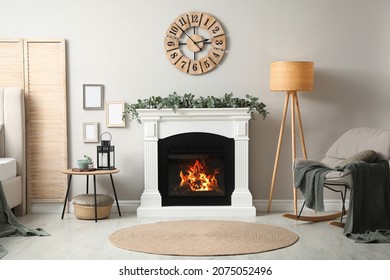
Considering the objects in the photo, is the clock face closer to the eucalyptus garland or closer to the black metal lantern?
the eucalyptus garland

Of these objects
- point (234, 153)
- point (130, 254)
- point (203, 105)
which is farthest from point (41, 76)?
point (130, 254)

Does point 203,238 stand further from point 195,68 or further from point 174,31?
point 174,31

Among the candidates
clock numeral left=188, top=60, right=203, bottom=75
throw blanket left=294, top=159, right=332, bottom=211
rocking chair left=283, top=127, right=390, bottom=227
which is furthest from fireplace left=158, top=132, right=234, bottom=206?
throw blanket left=294, top=159, right=332, bottom=211

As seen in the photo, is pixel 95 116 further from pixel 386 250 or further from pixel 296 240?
pixel 386 250

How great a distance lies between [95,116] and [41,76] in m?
0.68

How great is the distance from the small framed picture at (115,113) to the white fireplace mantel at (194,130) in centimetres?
33

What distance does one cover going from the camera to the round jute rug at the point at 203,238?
522cm

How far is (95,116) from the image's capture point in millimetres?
7117

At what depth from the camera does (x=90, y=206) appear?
6.59m

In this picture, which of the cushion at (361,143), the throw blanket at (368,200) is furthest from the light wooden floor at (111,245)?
the cushion at (361,143)

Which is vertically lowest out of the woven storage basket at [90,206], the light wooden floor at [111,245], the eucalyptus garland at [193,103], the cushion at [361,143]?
the light wooden floor at [111,245]

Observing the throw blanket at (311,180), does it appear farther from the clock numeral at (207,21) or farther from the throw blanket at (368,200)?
the clock numeral at (207,21)

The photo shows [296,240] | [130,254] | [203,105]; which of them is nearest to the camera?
[130,254]

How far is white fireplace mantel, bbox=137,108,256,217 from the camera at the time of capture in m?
6.80
